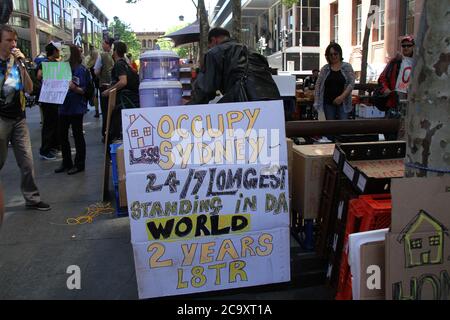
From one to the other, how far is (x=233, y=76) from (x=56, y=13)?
59.3 m

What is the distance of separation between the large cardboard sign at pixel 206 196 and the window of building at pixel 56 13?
190ft

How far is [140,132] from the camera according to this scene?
2809 mm

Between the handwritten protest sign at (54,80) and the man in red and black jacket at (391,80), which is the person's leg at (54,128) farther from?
the man in red and black jacket at (391,80)

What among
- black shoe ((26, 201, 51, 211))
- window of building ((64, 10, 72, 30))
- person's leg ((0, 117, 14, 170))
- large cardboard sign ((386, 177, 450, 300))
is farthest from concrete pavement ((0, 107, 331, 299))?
window of building ((64, 10, 72, 30))

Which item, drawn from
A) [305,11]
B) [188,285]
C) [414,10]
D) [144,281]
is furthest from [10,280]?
[305,11]

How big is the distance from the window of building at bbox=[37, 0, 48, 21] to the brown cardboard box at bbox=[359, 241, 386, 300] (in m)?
51.5

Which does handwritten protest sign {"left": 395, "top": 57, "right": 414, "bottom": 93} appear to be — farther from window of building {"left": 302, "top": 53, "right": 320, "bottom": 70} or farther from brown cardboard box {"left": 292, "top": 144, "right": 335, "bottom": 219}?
window of building {"left": 302, "top": 53, "right": 320, "bottom": 70}

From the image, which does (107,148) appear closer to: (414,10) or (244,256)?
(244,256)

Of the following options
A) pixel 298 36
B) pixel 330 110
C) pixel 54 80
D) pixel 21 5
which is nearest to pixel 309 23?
pixel 298 36

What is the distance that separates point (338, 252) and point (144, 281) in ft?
4.11

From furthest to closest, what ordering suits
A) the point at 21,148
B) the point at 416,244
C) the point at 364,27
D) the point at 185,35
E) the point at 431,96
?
the point at 364,27 → the point at 185,35 → the point at 21,148 → the point at 431,96 → the point at 416,244

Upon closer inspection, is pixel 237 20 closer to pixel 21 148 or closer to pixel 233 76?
pixel 21 148

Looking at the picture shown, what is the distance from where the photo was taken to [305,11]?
31141 mm

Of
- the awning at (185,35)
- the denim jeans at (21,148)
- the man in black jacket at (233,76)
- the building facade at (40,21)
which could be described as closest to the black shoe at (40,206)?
the denim jeans at (21,148)
